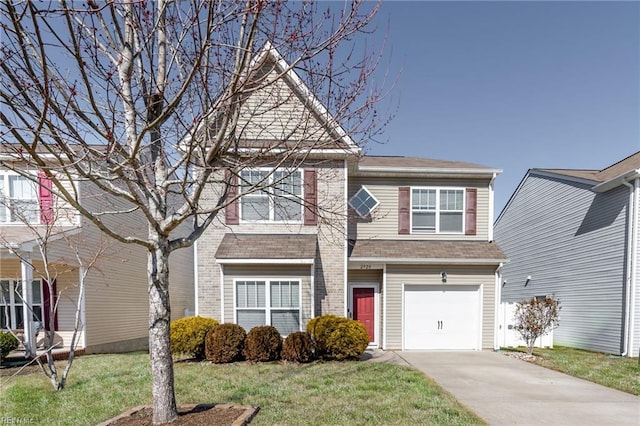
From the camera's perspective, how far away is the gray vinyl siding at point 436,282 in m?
10.5

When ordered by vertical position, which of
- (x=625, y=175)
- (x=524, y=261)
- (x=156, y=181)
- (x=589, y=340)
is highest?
(x=625, y=175)

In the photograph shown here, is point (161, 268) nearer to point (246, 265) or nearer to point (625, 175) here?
point (246, 265)

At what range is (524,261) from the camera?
50.3ft

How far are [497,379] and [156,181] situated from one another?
7.75m

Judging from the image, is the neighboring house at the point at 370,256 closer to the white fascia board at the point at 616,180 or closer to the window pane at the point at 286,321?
the window pane at the point at 286,321

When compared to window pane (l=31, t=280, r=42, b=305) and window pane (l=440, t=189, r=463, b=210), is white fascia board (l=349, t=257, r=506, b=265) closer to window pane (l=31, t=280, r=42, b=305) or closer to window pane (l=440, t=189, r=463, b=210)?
window pane (l=440, t=189, r=463, b=210)

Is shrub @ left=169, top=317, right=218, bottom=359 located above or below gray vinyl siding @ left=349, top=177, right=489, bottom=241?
below

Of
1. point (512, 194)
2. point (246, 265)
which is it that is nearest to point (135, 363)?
point (246, 265)

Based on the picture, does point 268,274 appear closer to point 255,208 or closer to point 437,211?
point 255,208

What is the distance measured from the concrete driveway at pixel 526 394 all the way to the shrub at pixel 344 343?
153 centimetres

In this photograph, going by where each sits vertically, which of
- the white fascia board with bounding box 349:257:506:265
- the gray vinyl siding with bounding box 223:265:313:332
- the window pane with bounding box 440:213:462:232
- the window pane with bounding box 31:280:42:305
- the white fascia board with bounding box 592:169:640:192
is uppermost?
the white fascia board with bounding box 592:169:640:192

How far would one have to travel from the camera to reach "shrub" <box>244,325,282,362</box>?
816 centimetres

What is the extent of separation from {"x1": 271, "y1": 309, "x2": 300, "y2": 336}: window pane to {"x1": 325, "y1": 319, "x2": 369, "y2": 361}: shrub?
4.37ft

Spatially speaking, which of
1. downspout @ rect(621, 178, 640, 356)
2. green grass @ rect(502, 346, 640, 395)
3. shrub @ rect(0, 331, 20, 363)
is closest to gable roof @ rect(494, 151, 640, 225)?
downspout @ rect(621, 178, 640, 356)
